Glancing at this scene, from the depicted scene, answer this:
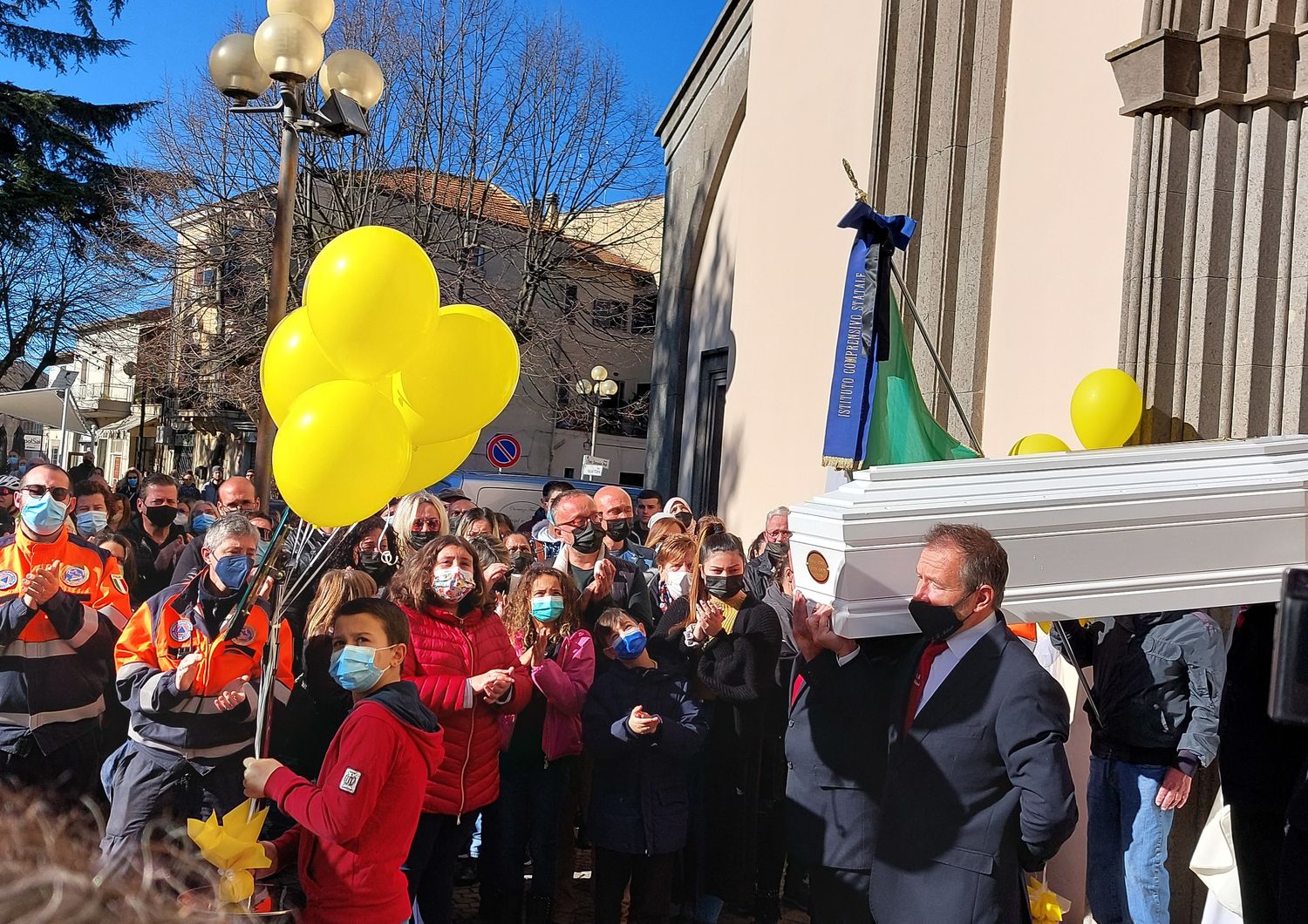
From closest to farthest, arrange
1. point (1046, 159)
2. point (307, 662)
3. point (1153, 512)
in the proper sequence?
point (1153, 512), point (307, 662), point (1046, 159)

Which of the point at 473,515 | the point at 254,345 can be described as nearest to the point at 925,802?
the point at 473,515

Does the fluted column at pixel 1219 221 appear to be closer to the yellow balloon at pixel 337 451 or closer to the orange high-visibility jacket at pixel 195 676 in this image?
the yellow balloon at pixel 337 451

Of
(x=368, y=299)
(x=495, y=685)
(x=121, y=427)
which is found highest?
(x=121, y=427)

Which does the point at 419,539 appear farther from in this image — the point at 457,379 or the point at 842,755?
the point at 842,755

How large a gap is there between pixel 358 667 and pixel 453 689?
789 mm

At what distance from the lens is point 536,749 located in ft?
17.3

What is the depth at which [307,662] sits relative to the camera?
5027 millimetres

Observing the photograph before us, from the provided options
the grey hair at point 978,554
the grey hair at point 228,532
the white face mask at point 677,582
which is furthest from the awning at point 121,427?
the grey hair at point 978,554

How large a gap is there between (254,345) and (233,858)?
21072 millimetres

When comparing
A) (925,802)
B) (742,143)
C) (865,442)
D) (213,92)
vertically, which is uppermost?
(213,92)

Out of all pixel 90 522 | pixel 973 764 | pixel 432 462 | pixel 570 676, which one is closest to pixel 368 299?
pixel 432 462

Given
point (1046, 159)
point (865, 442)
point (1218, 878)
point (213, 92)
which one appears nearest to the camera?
point (1218, 878)

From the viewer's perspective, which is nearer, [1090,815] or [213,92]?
[1090,815]

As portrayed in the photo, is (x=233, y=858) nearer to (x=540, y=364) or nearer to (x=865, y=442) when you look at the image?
(x=865, y=442)
